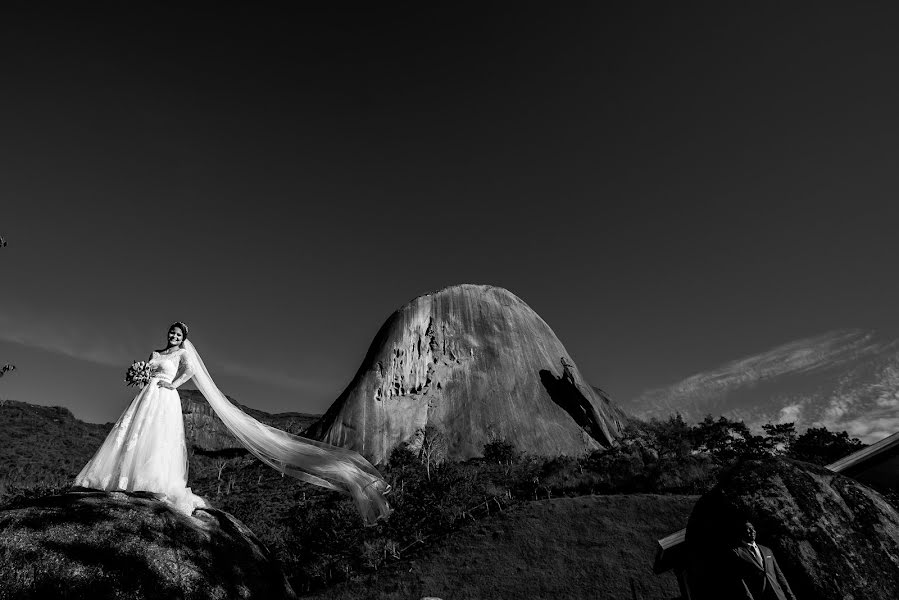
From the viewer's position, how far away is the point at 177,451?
15.9 ft

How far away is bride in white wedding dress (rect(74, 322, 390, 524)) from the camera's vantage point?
4516 mm

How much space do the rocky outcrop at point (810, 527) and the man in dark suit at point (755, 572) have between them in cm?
10

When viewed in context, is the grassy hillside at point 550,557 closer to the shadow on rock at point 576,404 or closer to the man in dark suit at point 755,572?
the man in dark suit at point 755,572

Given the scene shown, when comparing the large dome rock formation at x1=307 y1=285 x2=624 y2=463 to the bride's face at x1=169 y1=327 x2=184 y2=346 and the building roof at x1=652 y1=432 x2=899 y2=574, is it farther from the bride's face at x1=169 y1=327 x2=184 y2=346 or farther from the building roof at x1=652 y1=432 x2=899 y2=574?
the bride's face at x1=169 y1=327 x2=184 y2=346

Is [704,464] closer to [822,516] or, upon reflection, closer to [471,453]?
[471,453]

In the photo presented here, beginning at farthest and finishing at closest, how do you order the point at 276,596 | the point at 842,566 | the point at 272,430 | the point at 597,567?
the point at 597,567 < the point at 272,430 < the point at 276,596 < the point at 842,566

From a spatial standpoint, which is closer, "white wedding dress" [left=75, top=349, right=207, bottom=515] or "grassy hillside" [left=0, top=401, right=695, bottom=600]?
"white wedding dress" [left=75, top=349, right=207, bottom=515]

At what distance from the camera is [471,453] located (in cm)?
5675

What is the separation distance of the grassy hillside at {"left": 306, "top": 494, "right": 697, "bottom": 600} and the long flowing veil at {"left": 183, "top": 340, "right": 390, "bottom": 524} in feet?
68.0

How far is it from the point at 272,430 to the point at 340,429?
55064 millimetres

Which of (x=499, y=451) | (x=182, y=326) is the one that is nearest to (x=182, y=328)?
(x=182, y=326)

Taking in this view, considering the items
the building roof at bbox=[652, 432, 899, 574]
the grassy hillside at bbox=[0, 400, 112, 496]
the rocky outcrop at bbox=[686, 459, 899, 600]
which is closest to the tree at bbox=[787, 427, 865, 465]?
the building roof at bbox=[652, 432, 899, 574]

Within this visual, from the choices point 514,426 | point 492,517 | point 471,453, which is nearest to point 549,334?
point 514,426

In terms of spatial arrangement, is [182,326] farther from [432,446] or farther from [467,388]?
[467,388]
